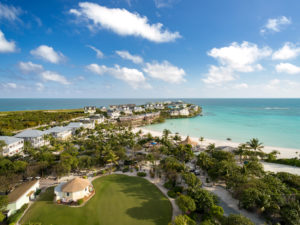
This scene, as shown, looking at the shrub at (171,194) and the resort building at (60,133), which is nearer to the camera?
the shrub at (171,194)

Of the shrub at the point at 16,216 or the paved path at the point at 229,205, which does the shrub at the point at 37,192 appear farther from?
the paved path at the point at 229,205

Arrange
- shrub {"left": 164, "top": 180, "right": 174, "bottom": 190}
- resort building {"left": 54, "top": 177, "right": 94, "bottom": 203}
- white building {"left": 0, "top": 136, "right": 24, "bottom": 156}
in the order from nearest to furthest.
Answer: resort building {"left": 54, "top": 177, "right": 94, "bottom": 203} < shrub {"left": 164, "top": 180, "right": 174, "bottom": 190} < white building {"left": 0, "top": 136, "right": 24, "bottom": 156}

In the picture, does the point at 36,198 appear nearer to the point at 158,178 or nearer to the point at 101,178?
the point at 101,178

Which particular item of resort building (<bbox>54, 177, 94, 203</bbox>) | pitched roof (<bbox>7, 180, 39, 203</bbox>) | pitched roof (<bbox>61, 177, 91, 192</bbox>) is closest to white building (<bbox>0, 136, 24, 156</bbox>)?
pitched roof (<bbox>7, 180, 39, 203</bbox>)

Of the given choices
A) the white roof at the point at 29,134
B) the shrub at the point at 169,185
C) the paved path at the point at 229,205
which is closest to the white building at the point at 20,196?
the shrub at the point at 169,185

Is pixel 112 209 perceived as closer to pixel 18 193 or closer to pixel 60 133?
pixel 18 193

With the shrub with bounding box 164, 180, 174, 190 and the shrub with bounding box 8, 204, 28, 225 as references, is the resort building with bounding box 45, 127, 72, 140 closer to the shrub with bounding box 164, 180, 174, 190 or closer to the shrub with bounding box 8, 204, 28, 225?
the shrub with bounding box 8, 204, 28, 225
